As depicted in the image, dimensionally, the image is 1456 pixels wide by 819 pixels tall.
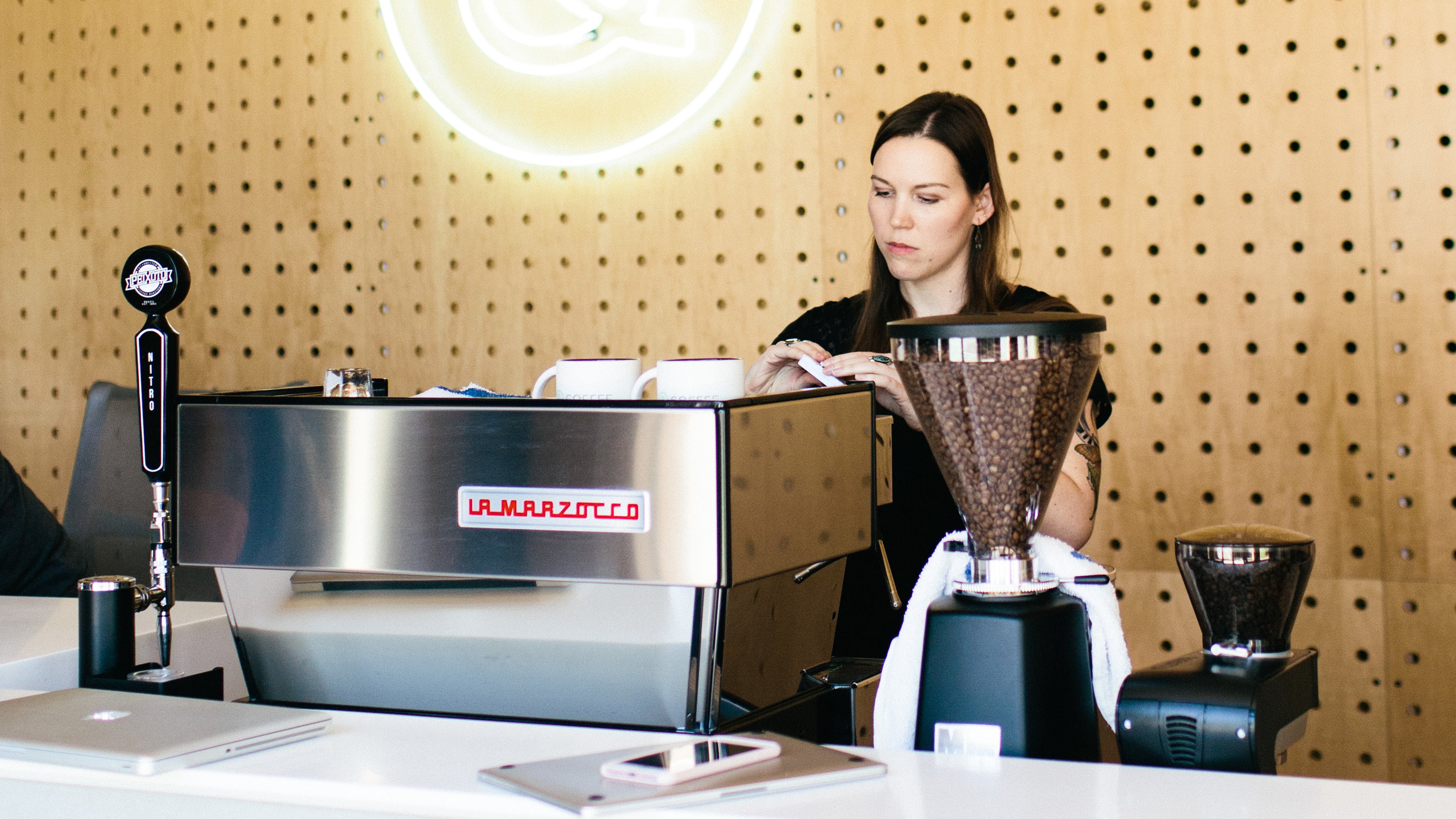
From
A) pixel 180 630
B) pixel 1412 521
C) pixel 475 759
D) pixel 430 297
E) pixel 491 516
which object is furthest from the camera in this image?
pixel 430 297

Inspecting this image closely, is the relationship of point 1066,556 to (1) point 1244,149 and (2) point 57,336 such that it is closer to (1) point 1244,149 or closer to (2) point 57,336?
(1) point 1244,149

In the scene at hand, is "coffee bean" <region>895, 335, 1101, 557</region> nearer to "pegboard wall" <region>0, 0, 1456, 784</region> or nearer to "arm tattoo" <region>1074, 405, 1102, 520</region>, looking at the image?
"arm tattoo" <region>1074, 405, 1102, 520</region>

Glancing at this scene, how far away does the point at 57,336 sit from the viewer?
404cm

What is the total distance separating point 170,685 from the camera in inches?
50.4

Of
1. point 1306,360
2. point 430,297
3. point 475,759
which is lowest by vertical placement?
point 475,759

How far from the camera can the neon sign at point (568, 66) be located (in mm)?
3289

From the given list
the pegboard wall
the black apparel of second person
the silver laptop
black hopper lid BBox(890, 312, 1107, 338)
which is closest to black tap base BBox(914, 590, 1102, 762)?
black hopper lid BBox(890, 312, 1107, 338)

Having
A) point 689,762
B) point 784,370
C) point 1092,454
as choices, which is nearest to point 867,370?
point 784,370

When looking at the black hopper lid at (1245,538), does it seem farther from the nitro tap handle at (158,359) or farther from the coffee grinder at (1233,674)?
the nitro tap handle at (158,359)

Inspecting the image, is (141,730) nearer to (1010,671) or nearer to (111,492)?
(1010,671)

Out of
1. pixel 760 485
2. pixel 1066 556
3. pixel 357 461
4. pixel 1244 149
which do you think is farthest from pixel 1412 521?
pixel 357 461

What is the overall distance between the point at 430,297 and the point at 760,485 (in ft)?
8.67

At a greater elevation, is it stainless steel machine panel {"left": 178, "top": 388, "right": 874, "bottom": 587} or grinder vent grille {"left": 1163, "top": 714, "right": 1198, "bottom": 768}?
stainless steel machine panel {"left": 178, "top": 388, "right": 874, "bottom": 587}

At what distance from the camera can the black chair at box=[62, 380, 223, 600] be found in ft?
9.15
